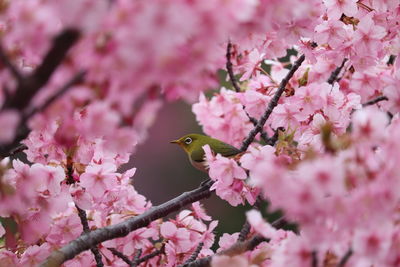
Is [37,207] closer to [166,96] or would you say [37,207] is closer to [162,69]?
[166,96]

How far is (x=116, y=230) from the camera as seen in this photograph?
6.81 ft

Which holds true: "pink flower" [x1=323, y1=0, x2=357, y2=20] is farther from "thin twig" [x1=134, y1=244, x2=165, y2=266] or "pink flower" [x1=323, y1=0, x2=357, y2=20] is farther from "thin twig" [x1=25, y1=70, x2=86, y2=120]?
"thin twig" [x1=25, y1=70, x2=86, y2=120]

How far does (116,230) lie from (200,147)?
1.03m

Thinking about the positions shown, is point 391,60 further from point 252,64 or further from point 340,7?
point 340,7

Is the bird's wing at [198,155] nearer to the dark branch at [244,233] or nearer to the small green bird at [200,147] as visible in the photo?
the small green bird at [200,147]

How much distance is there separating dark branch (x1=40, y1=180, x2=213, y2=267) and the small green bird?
0.28 meters

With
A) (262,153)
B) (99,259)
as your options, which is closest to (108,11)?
(262,153)

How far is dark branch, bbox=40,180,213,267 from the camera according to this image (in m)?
1.80

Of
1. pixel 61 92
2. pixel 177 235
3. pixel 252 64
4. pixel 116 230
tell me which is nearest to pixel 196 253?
pixel 177 235

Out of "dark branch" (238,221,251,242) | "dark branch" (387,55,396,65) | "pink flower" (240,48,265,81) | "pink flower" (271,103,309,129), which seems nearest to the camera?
"dark branch" (238,221,251,242)

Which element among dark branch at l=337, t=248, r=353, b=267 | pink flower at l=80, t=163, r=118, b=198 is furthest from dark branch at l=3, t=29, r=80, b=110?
pink flower at l=80, t=163, r=118, b=198

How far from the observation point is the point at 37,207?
2.06m

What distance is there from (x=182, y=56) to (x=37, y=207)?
119 cm

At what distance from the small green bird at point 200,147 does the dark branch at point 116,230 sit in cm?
28
